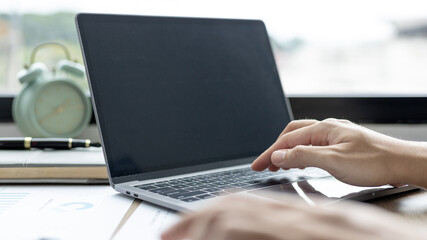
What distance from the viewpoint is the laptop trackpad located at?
725mm

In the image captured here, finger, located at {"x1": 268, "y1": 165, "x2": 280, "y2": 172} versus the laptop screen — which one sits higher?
the laptop screen

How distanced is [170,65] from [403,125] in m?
0.71

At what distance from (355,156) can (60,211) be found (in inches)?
16.4

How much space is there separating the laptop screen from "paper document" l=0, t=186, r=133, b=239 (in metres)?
0.07

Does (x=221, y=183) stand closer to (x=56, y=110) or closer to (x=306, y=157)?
(x=306, y=157)

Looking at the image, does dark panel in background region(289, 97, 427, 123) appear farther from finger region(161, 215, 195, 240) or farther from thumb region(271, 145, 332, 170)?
finger region(161, 215, 195, 240)

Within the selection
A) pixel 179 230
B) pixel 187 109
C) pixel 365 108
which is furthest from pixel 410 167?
pixel 365 108

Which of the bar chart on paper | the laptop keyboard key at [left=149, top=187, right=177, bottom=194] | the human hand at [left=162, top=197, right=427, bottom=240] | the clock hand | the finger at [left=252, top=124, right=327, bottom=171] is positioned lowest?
the laptop keyboard key at [left=149, top=187, right=177, bottom=194]

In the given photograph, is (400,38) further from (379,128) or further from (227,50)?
(227,50)

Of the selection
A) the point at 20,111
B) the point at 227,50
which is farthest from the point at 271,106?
the point at 20,111

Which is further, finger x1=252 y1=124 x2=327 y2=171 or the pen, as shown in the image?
the pen

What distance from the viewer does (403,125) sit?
1345 millimetres

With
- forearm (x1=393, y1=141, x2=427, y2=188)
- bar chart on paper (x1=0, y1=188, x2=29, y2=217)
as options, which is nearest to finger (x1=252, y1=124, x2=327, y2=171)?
forearm (x1=393, y1=141, x2=427, y2=188)

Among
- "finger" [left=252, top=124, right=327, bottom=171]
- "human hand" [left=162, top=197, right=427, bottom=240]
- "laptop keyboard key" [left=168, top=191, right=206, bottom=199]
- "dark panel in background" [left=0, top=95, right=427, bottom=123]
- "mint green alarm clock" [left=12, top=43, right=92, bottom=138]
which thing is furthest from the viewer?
"dark panel in background" [left=0, top=95, right=427, bottom=123]
